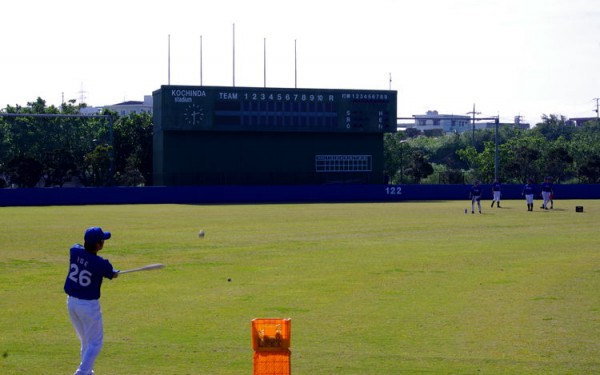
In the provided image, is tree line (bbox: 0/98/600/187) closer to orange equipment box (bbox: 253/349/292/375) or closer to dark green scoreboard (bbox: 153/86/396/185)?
dark green scoreboard (bbox: 153/86/396/185)

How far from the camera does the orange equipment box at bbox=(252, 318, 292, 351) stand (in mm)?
9461

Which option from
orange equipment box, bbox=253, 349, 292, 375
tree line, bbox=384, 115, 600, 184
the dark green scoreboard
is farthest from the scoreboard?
orange equipment box, bbox=253, 349, 292, 375

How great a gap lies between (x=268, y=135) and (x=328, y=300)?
48.7 meters

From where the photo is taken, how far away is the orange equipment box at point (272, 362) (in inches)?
375

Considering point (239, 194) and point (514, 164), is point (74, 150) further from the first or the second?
point (514, 164)

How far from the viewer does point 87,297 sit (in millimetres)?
10375

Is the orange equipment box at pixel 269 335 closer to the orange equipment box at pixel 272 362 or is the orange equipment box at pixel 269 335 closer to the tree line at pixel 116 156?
the orange equipment box at pixel 272 362

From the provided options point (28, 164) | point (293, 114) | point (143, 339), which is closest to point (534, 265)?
point (143, 339)

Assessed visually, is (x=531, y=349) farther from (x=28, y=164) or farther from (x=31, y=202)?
(x=28, y=164)

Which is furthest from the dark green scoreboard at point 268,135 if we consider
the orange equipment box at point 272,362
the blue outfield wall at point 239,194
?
the orange equipment box at point 272,362

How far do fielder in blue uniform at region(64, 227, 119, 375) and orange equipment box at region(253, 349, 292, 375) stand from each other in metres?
2.00

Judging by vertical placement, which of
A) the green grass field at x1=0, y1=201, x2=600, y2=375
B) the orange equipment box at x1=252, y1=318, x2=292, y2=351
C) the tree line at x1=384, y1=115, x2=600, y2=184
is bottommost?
the green grass field at x1=0, y1=201, x2=600, y2=375

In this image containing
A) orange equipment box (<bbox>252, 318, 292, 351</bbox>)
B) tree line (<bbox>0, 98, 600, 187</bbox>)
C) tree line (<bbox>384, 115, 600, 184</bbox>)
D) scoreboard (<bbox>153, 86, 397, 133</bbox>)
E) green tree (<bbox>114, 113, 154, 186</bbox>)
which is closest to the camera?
orange equipment box (<bbox>252, 318, 292, 351</bbox>)

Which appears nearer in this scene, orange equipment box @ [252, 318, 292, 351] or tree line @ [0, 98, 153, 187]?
orange equipment box @ [252, 318, 292, 351]
